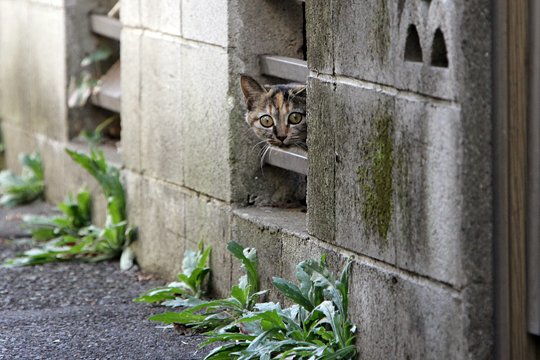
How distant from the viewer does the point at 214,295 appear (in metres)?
5.82

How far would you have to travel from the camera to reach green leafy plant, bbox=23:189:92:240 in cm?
749

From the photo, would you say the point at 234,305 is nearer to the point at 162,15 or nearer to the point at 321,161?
the point at 321,161

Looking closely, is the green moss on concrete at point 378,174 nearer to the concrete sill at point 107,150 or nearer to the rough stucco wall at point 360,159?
the rough stucco wall at point 360,159

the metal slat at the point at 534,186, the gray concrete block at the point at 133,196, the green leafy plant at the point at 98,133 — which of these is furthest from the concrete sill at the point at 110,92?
the metal slat at the point at 534,186

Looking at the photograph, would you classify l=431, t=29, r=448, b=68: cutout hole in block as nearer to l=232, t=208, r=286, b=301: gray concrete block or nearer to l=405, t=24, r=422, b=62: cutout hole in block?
l=405, t=24, r=422, b=62: cutout hole in block

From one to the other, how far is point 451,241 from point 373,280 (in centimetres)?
63

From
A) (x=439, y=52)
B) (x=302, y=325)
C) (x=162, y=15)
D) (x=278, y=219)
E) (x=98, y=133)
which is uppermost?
(x=162, y=15)

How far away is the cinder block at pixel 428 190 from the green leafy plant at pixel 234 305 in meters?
1.22

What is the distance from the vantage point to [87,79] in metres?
7.90

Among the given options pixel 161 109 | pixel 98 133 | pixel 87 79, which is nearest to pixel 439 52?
pixel 161 109

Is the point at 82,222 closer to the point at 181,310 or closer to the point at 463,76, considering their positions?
the point at 181,310

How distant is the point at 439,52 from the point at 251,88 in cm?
177

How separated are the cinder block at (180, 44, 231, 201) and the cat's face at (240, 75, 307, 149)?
16 centimetres

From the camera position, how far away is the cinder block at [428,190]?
370 cm
